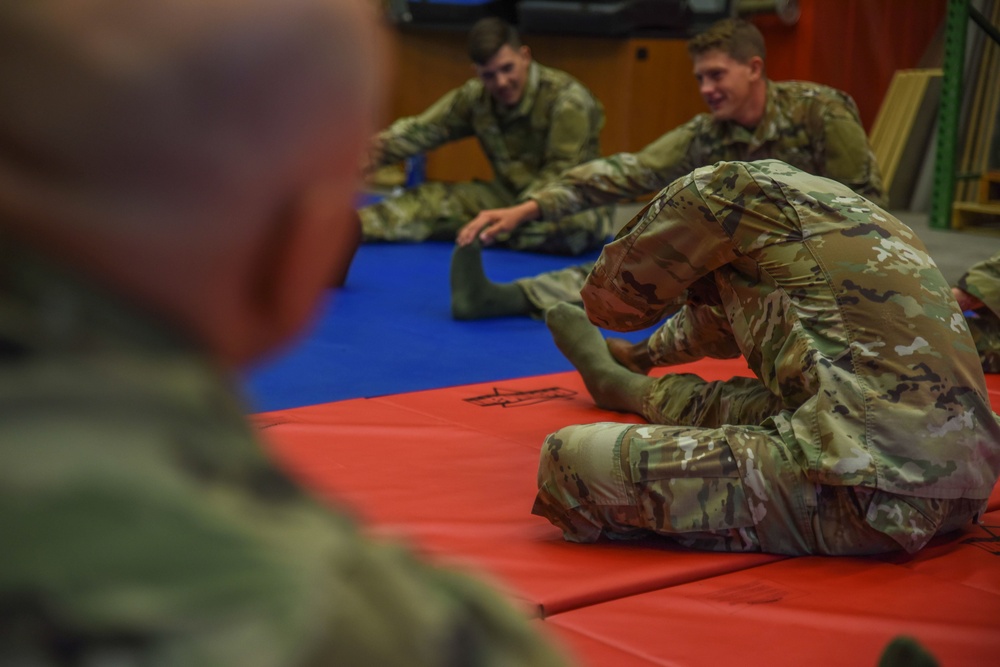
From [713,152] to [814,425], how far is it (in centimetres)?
263

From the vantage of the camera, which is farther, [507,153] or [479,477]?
[507,153]

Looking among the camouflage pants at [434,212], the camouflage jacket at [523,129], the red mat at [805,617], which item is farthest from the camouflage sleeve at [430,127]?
the red mat at [805,617]

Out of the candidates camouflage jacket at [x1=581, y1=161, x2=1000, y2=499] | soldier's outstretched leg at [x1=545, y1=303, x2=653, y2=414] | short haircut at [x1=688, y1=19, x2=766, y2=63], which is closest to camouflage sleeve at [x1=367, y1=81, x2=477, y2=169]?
short haircut at [x1=688, y1=19, x2=766, y2=63]

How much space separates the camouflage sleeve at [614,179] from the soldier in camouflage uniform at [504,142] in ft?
4.43

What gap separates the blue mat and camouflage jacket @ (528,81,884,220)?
50 centimetres

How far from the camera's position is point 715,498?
6.22 feet

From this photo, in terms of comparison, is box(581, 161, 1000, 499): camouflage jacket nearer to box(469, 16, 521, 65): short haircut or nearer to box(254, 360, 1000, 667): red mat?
Result: box(254, 360, 1000, 667): red mat

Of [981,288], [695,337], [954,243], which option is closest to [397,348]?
[695,337]

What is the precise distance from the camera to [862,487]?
1881mm

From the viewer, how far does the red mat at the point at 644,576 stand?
161cm

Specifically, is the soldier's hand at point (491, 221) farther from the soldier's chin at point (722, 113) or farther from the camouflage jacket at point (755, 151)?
the soldier's chin at point (722, 113)

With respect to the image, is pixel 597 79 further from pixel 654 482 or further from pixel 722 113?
pixel 654 482

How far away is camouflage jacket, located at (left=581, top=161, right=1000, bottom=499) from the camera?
6.13 feet

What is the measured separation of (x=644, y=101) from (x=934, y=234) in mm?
2339
